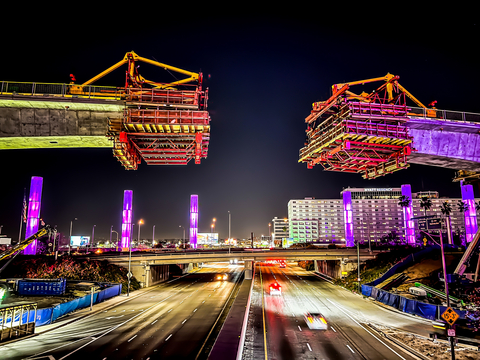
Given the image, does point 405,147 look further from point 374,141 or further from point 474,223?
point 474,223

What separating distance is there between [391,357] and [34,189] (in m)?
76.5

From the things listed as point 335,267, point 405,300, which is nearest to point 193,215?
point 335,267

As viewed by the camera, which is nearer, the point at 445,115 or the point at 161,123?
the point at 161,123

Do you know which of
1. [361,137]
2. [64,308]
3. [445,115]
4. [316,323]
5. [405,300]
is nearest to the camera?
[361,137]

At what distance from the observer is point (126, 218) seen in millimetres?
96375

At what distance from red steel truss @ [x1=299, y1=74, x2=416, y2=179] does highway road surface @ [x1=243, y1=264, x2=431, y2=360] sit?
42.9 feet

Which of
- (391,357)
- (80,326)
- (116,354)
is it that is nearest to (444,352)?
(391,357)

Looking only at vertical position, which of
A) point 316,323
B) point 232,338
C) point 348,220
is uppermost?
point 348,220

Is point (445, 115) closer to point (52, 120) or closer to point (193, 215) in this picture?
point (52, 120)

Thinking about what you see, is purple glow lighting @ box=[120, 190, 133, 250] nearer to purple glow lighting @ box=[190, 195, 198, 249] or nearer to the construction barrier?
purple glow lighting @ box=[190, 195, 198, 249]

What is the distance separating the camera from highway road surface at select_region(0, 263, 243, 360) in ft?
70.7

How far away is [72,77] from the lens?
2250 cm

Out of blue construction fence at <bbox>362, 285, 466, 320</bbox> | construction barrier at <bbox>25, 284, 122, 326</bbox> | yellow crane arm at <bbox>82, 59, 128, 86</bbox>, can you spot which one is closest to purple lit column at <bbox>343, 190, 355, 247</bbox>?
blue construction fence at <bbox>362, 285, 466, 320</bbox>

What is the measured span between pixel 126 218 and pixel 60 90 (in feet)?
261
